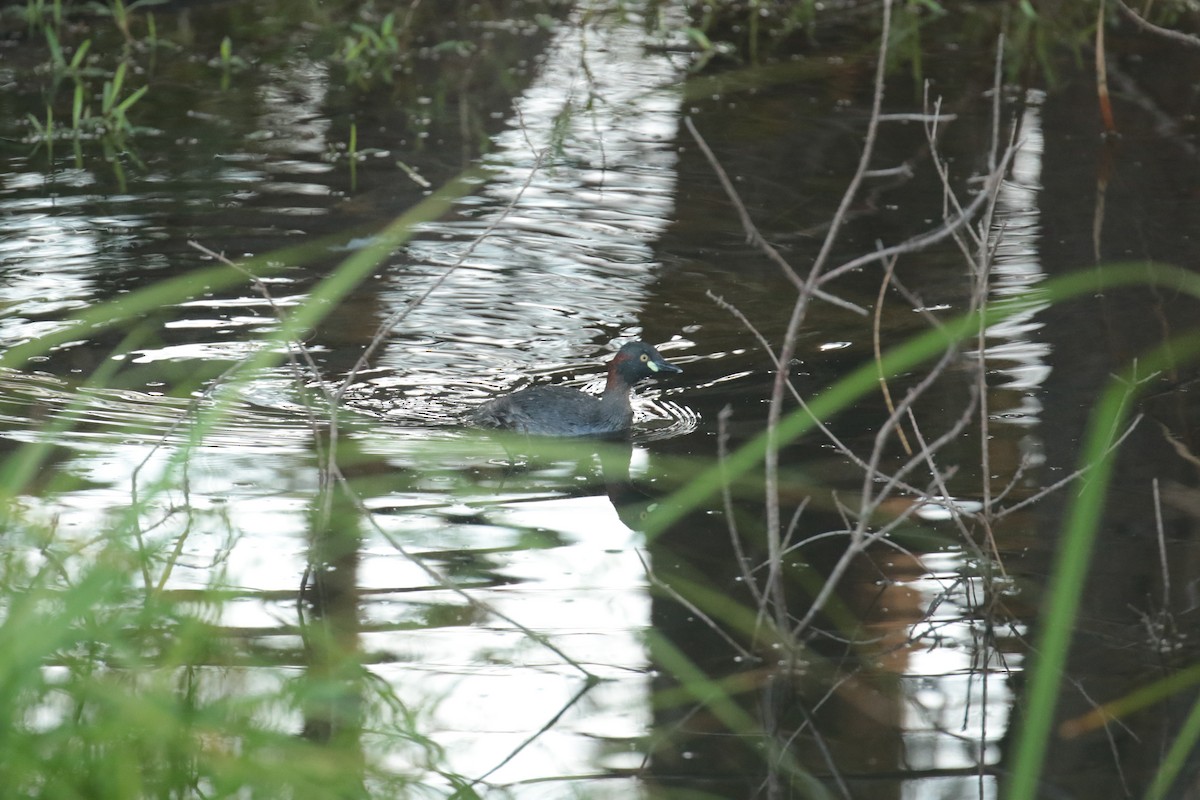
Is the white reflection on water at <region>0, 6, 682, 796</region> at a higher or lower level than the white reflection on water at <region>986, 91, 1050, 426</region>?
lower

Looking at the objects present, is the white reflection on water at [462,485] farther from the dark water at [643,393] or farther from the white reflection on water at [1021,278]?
the white reflection on water at [1021,278]

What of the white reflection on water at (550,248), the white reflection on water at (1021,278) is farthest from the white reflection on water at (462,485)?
the white reflection on water at (1021,278)

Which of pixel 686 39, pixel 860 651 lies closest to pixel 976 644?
pixel 860 651

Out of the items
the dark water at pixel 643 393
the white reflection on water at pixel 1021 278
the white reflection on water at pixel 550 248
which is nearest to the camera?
the dark water at pixel 643 393

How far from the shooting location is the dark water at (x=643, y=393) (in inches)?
176

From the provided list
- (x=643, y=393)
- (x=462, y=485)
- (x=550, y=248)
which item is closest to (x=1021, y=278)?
(x=643, y=393)

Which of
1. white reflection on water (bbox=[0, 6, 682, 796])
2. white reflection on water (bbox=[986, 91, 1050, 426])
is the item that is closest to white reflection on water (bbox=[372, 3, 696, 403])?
white reflection on water (bbox=[0, 6, 682, 796])

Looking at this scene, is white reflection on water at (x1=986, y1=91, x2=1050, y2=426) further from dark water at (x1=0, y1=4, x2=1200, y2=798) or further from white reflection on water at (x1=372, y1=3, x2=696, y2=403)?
white reflection on water at (x1=372, y1=3, x2=696, y2=403)

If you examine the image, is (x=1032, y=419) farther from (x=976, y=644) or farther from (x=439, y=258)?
(x=439, y=258)

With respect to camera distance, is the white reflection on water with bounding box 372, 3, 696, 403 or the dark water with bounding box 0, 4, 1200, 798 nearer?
the dark water with bounding box 0, 4, 1200, 798

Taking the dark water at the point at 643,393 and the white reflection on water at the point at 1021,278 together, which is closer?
the dark water at the point at 643,393

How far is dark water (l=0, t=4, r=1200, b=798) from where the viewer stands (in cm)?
447

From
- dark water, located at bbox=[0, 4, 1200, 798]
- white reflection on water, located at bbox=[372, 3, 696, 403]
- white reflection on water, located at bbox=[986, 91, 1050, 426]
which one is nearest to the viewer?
dark water, located at bbox=[0, 4, 1200, 798]

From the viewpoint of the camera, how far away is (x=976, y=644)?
4.77m
